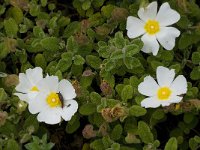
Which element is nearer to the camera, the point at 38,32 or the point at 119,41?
the point at 119,41

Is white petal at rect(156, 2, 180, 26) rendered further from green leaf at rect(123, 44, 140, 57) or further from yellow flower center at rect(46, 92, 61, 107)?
yellow flower center at rect(46, 92, 61, 107)

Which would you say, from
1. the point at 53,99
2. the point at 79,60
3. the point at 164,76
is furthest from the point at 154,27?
the point at 53,99

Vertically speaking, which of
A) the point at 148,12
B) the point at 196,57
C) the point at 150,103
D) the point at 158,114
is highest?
the point at 148,12

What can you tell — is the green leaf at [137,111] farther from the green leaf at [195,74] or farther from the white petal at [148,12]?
the white petal at [148,12]

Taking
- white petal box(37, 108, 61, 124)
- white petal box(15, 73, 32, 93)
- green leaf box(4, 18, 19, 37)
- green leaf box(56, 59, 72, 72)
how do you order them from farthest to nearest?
green leaf box(4, 18, 19, 37)
green leaf box(56, 59, 72, 72)
white petal box(15, 73, 32, 93)
white petal box(37, 108, 61, 124)

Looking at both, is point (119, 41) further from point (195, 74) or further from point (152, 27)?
point (195, 74)

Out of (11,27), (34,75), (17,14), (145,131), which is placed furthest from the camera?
(17,14)

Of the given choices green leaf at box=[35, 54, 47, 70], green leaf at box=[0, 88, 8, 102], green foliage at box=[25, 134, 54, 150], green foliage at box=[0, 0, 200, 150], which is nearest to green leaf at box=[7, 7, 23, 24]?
green foliage at box=[0, 0, 200, 150]
